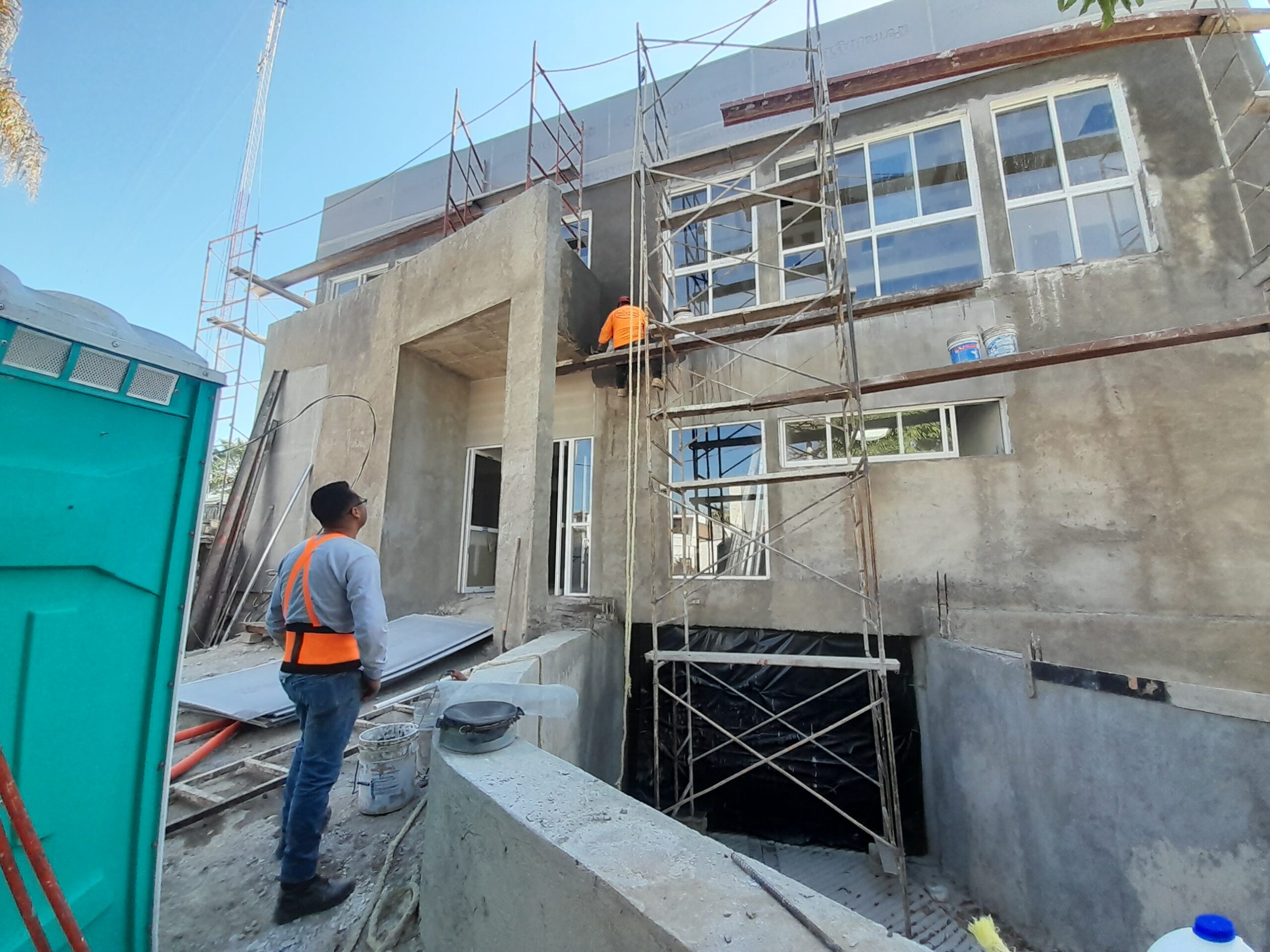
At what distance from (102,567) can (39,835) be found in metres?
0.76

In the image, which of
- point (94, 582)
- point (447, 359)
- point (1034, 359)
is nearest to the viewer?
point (94, 582)

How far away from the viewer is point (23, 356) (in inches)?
60.7

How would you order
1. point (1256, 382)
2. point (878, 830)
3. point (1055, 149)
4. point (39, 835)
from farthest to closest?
point (1055, 149) → point (878, 830) → point (1256, 382) → point (39, 835)

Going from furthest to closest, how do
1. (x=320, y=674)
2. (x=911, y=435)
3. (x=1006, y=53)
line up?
(x=911, y=435), (x=1006, y=53), (x=320, y=674)

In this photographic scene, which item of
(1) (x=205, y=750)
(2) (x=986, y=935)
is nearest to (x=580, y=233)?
(1) (x=205, y=750)

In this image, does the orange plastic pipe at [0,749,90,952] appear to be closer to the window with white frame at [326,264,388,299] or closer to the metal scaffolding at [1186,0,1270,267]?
the metal scaffolding at [1186,0,1270,267]

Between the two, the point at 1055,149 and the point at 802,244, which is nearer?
the point at 1055,149

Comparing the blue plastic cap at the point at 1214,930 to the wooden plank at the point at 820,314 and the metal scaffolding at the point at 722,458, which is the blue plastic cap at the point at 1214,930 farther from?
the wooden plank at the point at 820,314

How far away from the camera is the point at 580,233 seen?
829 cm

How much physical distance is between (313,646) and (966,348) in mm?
5996

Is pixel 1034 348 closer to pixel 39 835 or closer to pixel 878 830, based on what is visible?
pixel 878 830

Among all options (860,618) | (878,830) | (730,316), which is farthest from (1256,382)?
(878,830)

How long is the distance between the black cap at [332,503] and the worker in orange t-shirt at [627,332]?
360 centimetres

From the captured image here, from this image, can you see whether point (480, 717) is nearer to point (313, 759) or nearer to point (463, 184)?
point (313, 759)
